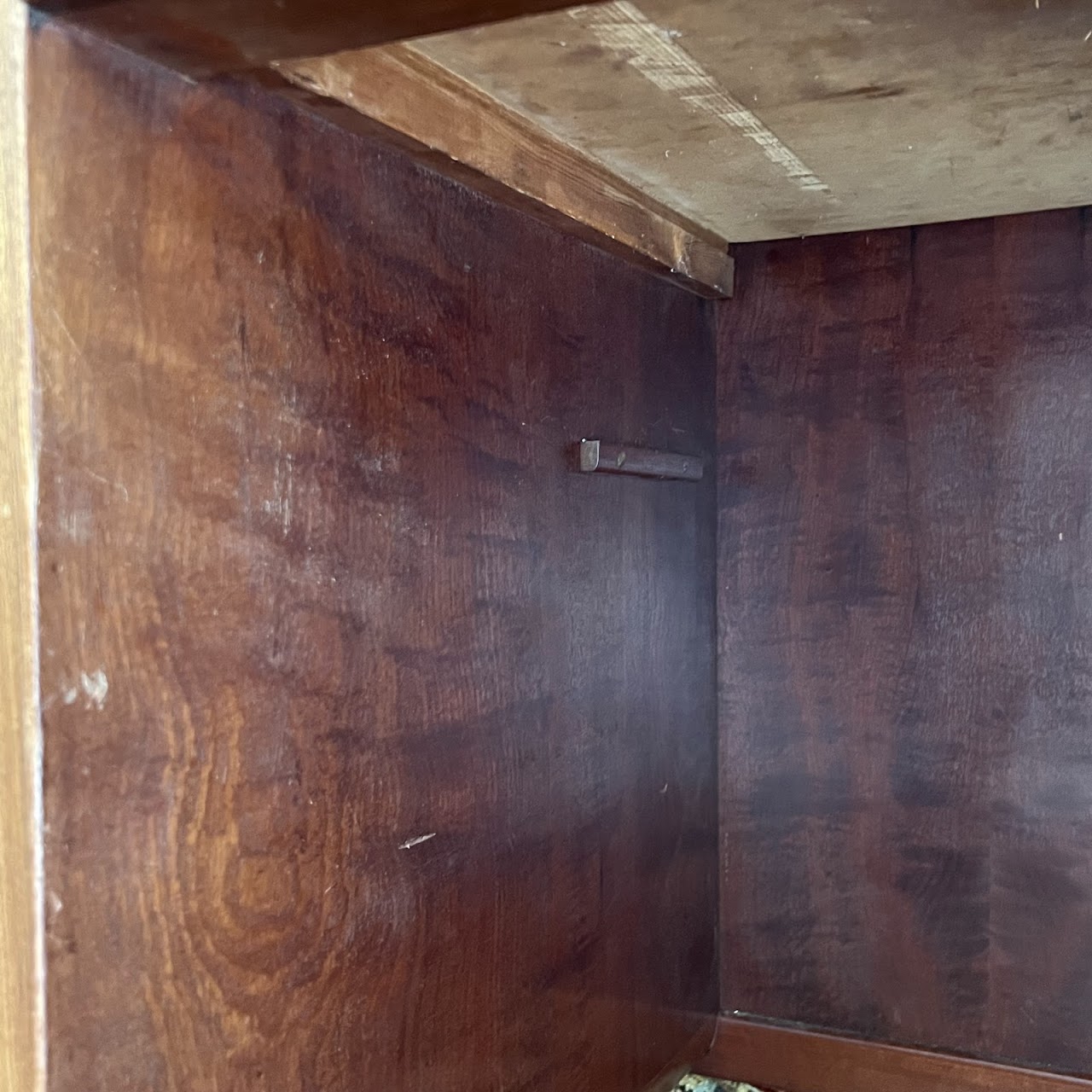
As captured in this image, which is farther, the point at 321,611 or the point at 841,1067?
the point at 841,1067

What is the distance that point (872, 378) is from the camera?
6.12 feet

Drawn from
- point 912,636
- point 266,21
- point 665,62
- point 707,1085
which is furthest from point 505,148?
point 707,1085

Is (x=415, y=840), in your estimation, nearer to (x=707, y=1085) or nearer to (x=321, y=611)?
(x=321, y=611)

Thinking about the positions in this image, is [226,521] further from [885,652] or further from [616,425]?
[885,652]

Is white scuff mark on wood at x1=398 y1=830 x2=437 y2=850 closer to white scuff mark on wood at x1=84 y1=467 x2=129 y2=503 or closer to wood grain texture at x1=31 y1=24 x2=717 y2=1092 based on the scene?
wood grain texture at x1=31 y1=24 x2=717 y2=1092

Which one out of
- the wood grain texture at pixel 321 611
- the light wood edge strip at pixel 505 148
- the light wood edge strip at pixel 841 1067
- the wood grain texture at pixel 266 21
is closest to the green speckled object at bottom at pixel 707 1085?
the light wood edge strip at pixel 841 1067

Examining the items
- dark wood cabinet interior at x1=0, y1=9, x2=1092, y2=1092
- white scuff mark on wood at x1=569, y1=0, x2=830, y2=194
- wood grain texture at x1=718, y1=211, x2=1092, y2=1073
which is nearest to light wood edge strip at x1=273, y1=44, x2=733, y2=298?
dark wood cabinet interior at x1=0, y1=9, x2=1092, y2=1092

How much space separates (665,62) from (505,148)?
22cm

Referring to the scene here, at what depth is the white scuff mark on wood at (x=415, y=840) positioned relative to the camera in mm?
1167

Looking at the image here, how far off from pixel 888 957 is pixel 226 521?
4.64ft

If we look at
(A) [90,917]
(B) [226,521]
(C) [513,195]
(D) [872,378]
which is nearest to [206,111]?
(B) [226,521]

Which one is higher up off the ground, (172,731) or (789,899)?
(172,731)

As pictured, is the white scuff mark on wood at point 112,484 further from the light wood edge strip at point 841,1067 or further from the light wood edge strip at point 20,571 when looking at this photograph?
the light wood edge strip at point 841,1067

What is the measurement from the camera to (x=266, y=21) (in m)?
0.80
